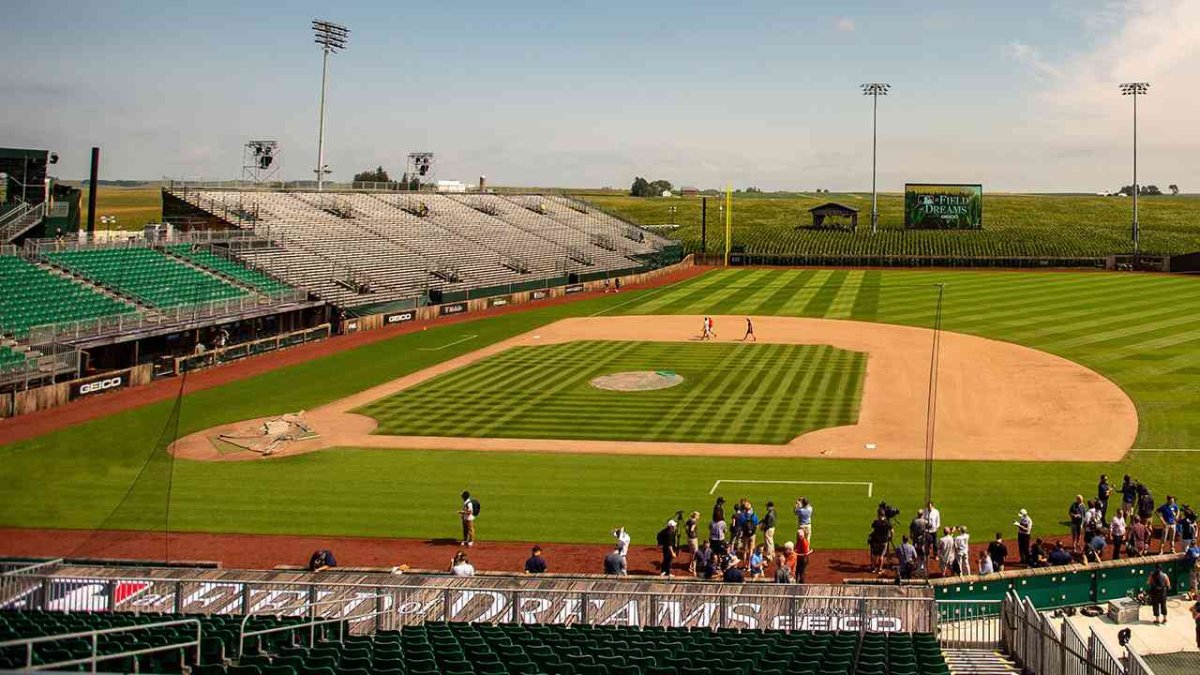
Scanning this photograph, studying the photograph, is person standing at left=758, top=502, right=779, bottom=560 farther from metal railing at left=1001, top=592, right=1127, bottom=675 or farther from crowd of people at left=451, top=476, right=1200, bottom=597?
metal railing at left=1001, top=592, right=1127, bottom=675

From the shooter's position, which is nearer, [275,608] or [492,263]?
[275,608]

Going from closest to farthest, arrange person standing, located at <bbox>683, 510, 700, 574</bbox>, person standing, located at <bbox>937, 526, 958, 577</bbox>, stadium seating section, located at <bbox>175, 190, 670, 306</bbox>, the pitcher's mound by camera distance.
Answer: person standing, located at <bbox>937, 526, 958, 577</bbox>, person standing, located at <bbox>683, 510, 700, 574</bbox>, the pitcher's mound, stadium seating section, located at <bbox>175, 190, 670, 306</bbox>

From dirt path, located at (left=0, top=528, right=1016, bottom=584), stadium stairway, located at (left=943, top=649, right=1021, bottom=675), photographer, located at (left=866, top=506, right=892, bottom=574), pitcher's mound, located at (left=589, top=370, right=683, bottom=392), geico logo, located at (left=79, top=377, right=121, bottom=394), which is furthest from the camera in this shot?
pitcher's mound, located at (left=589, top=370, right=683, bottom=392)

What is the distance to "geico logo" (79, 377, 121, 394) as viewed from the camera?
39.3 m

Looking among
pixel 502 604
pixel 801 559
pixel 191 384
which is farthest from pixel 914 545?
pixel 191 384

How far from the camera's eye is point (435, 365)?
4778cm

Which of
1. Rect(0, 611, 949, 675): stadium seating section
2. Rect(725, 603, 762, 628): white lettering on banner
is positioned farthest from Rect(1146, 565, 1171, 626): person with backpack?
Rect(725, 603, 762, 628): white lettering on banner

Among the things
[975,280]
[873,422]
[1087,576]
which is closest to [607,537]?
[1087,576]

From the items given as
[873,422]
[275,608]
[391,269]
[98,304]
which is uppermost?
[391,269]

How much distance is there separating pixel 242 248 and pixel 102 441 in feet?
115

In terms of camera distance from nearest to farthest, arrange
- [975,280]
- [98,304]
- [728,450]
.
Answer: [728,450] → [98,304] → [975,280]

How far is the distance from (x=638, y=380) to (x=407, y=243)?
130 ft

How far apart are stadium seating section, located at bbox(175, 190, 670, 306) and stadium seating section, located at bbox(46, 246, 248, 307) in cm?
608

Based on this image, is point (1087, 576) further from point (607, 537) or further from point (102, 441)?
point (102, 441)
